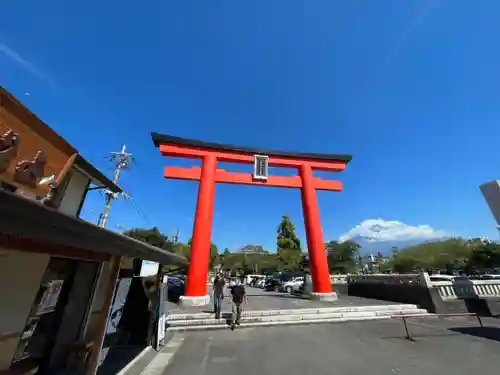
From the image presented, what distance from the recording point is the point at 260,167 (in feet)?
52.6

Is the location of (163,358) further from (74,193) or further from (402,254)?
(402,254)

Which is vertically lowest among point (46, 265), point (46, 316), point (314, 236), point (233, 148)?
point (46, 316)

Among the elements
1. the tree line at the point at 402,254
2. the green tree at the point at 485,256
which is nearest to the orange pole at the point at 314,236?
the tree line at the point at 402,254

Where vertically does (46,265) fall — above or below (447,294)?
above

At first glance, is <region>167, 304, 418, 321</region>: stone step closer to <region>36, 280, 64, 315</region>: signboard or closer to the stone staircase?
the stone staircase

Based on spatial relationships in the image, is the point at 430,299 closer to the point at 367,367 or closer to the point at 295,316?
the point at 295,316

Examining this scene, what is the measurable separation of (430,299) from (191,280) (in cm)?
1126

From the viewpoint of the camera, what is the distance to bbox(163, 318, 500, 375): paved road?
4.87 m

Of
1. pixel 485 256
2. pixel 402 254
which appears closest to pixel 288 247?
Answer: pixel 402 254

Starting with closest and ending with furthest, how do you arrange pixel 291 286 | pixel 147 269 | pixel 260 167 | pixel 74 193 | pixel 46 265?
pixel 46 265 < pixel 74 193 < pixel 147 269 < pixel 260 167 < pixel 291 286

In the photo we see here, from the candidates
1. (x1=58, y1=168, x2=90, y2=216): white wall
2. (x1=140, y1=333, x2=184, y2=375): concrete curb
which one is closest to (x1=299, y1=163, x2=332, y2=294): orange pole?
(x1=140, y1=333, x2=184, y2=375): concrete curb

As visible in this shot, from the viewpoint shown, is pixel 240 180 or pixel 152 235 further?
pixel 152 235

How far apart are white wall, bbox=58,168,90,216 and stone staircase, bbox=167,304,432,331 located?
17.6 feet

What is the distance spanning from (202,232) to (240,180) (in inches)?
161
